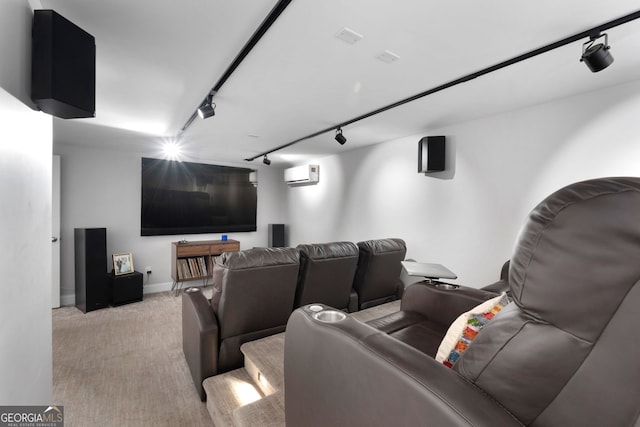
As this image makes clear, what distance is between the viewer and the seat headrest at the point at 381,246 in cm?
244

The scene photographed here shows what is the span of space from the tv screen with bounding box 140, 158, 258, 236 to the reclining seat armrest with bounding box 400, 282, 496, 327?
13.1ft

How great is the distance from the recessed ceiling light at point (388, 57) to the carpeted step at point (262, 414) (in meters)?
2.14

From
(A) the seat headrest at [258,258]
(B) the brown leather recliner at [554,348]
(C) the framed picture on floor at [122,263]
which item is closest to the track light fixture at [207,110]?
(A) the seat headrest at [258,258]

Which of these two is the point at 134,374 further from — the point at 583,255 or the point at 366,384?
the point at 583,255

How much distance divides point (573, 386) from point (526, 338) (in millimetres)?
117

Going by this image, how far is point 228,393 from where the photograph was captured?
1.59 m

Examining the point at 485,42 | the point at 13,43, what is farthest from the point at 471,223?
the point at 13,43

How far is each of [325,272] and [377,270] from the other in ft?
2.24

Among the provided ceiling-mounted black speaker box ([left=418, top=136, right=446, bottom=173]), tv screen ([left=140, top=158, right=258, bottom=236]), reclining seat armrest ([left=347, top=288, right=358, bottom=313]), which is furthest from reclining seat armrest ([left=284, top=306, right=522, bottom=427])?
tv screen ([left=140, top=158, right=258, bottom=236])

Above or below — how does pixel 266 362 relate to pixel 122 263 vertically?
below

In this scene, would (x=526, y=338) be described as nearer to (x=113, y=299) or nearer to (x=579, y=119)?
(x=579, y=119)

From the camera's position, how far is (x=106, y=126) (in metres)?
2.95

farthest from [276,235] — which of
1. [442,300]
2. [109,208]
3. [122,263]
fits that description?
[442,300]

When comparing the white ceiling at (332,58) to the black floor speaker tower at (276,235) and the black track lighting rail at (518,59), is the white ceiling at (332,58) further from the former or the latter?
the black floor speaker tower at (276,235)
